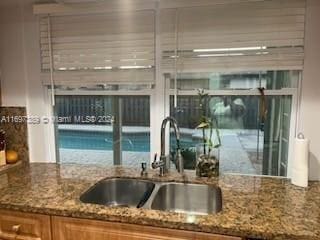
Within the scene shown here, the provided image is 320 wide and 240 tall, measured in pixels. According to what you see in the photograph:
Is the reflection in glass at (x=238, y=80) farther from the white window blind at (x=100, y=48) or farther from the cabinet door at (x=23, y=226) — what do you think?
the cabinet door at (x=23, y=226)

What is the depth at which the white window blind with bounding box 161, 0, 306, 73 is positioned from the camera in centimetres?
166

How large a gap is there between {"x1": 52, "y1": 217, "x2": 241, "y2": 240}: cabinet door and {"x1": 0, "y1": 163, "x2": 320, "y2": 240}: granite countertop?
0.03 m

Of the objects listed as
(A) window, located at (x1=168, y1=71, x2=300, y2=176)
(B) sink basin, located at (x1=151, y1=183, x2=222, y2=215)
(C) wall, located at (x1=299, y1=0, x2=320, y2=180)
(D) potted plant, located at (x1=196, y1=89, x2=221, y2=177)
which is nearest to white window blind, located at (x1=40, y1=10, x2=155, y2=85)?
(A) window, located at (x1=168, y1=71, x2=300, y2=176)

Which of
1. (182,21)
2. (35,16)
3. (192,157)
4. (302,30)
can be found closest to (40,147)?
(35,16)

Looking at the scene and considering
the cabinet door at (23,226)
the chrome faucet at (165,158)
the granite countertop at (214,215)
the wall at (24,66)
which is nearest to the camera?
the granite countertop at (214,215)

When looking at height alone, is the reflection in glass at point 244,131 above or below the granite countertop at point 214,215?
above

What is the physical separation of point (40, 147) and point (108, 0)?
119 cm

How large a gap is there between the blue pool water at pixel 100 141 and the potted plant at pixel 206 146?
0.15m

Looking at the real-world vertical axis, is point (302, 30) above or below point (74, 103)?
above

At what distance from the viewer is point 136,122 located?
81.8 inches

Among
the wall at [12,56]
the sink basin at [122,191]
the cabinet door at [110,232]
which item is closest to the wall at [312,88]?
the cabinet door at [110,232]

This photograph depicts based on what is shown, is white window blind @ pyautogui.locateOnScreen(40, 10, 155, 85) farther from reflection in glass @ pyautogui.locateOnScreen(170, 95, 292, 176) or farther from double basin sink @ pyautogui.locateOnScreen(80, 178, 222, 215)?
double basin sink @ pyautogui.locateOnScreen(80, 178, 222, 215)

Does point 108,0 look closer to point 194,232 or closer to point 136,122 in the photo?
point 136,122

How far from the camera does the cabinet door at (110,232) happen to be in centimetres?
124
